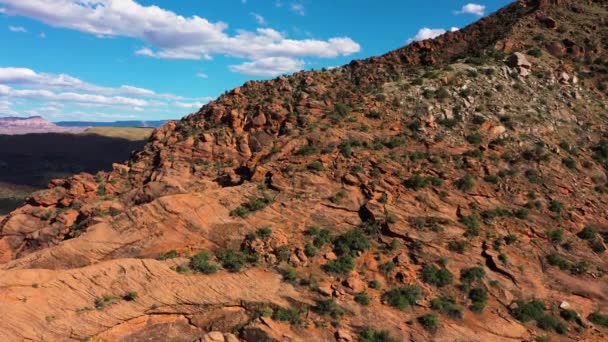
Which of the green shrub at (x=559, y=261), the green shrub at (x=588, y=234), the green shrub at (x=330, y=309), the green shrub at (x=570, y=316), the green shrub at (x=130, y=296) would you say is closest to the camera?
the green shrub at (x=130, y=296)

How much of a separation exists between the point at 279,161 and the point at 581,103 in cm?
3098

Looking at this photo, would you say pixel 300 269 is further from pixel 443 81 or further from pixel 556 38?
pixel 556 38

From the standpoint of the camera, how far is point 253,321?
22484 millimetres

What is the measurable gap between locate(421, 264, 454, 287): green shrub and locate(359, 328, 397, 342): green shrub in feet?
16.8

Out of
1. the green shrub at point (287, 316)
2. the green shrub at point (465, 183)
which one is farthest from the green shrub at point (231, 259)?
the green shrub at point (465, 183)

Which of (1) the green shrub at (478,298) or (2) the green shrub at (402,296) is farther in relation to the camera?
(1) the green shrub at (478,298)

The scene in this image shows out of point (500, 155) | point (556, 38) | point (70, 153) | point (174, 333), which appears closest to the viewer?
point (174, 333)

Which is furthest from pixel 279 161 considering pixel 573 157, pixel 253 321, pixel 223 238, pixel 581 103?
pixel 581 103

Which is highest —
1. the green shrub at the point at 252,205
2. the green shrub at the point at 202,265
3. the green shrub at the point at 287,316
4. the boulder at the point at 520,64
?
the boulder at the point at 520,64

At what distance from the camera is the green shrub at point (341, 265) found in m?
25.8

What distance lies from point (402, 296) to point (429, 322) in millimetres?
2179

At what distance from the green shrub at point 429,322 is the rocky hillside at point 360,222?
14 centimetres

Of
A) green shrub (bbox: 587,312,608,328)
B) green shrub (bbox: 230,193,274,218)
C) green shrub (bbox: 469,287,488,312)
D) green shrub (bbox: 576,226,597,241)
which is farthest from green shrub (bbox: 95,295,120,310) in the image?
green shrub (bbox: 576,226,597,241)

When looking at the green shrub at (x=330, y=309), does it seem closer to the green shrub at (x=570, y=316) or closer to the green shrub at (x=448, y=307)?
the green shrub at (x=448, y=307)
